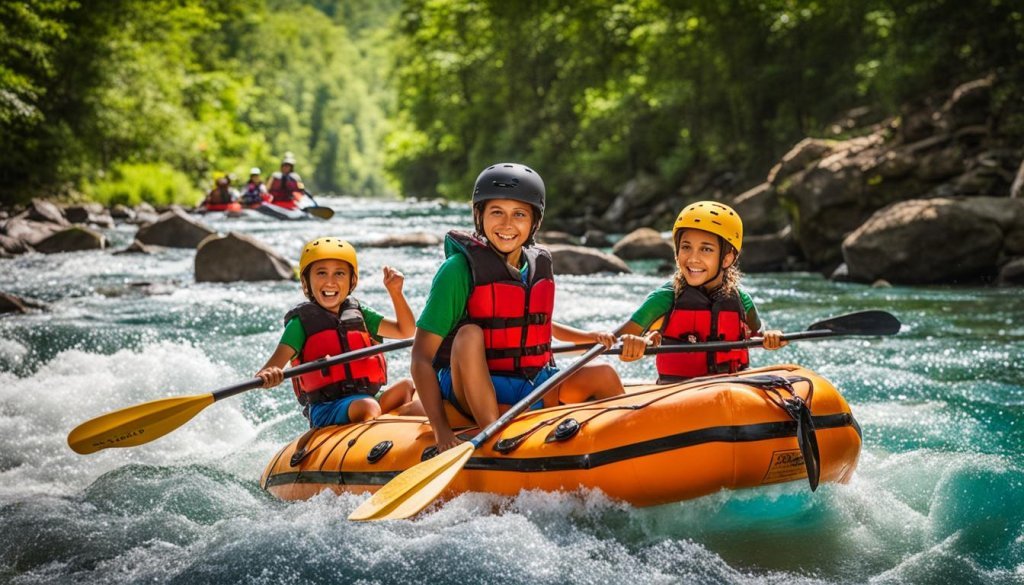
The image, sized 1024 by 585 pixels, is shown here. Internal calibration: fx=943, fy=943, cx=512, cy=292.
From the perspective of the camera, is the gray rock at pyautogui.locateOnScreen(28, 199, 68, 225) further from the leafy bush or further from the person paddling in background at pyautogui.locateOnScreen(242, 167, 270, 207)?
the leafy bush

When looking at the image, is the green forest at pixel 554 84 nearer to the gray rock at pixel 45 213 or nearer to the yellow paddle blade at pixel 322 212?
the gray rock at pixel 45 213

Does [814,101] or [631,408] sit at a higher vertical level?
[814,101]

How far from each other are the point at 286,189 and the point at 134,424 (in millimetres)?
12410

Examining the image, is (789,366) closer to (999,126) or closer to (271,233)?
(999,126)

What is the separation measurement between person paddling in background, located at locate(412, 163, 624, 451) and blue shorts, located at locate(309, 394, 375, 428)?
0.77m

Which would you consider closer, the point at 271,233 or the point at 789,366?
the point at 789,366

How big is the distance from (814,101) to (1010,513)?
16.6 m

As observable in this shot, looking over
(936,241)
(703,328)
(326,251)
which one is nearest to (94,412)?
(326,251)

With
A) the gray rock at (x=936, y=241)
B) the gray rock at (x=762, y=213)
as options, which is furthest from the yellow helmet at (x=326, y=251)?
the gray rock at (x=762, y=213)

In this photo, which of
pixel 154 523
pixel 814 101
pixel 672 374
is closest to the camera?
pixel 154 523

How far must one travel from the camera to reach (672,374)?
4.41m

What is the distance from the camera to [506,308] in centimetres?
381

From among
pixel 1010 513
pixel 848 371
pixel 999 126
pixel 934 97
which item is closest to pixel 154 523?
pixel 1010 513

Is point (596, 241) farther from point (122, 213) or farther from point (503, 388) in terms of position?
point (503, 388)
